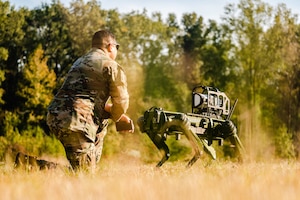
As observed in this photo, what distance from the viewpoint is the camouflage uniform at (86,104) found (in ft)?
20.8

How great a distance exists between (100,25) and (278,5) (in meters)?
12.1

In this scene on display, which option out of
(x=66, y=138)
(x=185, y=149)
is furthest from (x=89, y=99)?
(x=185, y=149)

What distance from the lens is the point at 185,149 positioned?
31.4 m

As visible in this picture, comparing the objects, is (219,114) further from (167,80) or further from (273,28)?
(167,80)

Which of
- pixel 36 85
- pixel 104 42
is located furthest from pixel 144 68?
pixel 104 42

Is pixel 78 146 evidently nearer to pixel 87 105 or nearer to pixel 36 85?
pixel 87 105

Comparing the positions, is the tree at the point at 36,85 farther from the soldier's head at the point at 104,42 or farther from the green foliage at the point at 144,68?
the soldier's head at the point at 104,42

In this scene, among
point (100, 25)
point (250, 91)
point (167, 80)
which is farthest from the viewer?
point (167, 80)

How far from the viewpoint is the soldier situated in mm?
6340

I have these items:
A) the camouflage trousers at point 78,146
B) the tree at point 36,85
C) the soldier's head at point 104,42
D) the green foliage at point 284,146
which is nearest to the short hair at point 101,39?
the soldier's head at point 104,42

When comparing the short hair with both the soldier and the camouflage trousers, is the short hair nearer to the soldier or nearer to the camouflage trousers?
the soldier

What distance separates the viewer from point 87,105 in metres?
6.44

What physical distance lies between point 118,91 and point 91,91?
0.30 meters

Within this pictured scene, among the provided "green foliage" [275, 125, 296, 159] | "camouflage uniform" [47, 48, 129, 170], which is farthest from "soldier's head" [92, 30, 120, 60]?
"green foliage" [275, 125, 296, 159]
